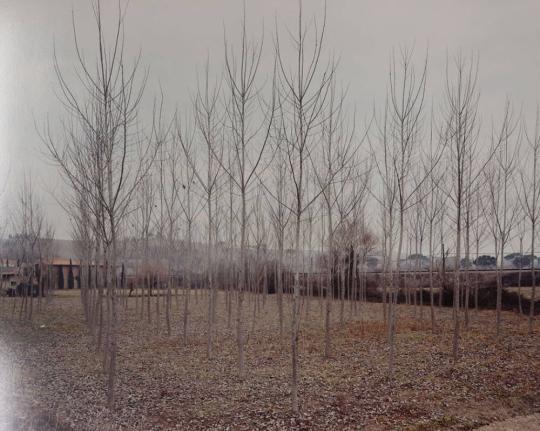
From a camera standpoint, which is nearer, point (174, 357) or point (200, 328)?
point (174, 357)

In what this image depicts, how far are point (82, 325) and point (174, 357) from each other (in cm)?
371

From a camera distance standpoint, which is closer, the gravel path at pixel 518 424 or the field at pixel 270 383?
the gravel path at pixel 518 424

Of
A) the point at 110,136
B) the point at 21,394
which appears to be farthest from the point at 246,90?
the point at 21,394

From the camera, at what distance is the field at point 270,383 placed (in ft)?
12.3

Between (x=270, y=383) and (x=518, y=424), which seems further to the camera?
(x=270, y=383)

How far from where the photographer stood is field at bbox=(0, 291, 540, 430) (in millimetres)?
3734

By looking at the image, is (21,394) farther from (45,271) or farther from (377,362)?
(45,271)

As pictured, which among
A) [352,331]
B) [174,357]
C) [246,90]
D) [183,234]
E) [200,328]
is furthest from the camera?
[183,234]

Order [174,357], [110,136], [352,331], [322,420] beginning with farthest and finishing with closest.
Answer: [352,331] → [174,357] → [110,136] → [322,420]

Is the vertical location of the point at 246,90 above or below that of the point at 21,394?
above

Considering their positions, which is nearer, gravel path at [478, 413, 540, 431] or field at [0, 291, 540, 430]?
gravel path at [478, 413, 540, 431]

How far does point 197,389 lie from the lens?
4.63 metres

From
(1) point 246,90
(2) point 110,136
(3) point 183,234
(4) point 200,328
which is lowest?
(4) point 200,328

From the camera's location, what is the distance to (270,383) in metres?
4.81
